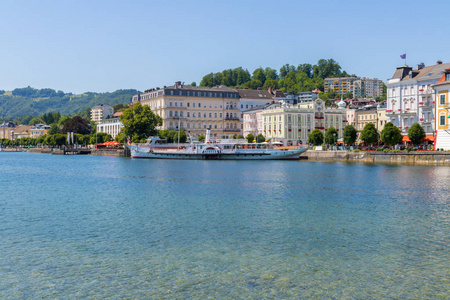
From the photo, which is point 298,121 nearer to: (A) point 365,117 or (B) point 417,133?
(A) point 365,117

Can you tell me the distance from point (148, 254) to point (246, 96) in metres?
127

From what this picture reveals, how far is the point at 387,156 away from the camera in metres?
70.0

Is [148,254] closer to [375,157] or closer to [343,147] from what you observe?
[375,157]

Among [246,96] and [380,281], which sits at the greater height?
[246,96]

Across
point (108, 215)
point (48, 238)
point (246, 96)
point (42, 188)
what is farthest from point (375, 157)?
point (246, 96)

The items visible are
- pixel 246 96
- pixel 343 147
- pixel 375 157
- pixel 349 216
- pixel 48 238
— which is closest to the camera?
pixel 48 238

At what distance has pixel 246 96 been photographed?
142 m

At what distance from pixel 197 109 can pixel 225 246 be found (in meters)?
119

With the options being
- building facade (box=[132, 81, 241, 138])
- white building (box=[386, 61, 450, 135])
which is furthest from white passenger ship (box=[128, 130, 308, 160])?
building facade (box=[132, 81, 241, 138])

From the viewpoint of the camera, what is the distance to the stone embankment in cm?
6278

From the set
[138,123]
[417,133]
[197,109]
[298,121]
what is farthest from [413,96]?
[197,109]

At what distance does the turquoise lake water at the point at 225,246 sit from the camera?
43.7ft

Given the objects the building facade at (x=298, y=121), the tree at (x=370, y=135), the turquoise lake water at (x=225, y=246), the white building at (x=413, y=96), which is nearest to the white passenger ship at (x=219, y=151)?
the tree at (x=370, y=135)

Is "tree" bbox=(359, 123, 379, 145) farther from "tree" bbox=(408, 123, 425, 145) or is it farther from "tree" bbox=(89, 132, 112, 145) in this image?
"tree" bbox=(89, 132, 112, 145)
